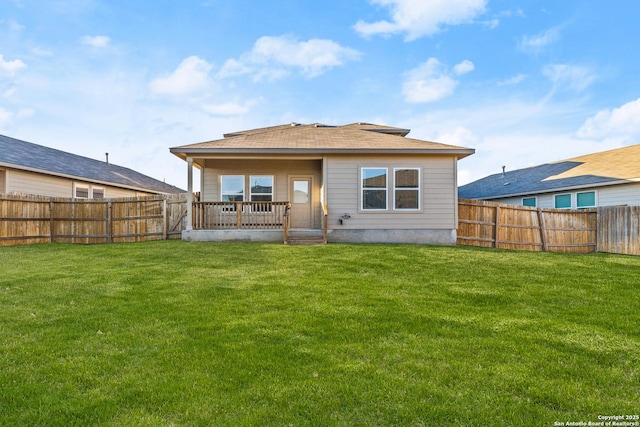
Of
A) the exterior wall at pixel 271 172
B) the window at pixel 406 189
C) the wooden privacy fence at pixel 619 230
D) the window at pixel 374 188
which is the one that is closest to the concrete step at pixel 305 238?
the exterior wall at pixel 271 172

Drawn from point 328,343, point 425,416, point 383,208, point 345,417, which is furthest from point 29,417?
point 383,208

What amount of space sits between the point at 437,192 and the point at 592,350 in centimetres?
948

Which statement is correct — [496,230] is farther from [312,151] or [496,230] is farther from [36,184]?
[36,184]

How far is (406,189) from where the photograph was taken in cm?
1275

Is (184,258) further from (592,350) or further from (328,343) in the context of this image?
(592,350)

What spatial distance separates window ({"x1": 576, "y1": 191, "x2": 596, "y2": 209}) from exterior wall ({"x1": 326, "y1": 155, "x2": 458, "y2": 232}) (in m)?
8.54

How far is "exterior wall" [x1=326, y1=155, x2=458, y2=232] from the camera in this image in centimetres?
1263

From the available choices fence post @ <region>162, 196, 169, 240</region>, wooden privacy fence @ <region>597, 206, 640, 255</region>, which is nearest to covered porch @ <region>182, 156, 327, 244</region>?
fence post @ <region>162, 196, 169, 240</region>

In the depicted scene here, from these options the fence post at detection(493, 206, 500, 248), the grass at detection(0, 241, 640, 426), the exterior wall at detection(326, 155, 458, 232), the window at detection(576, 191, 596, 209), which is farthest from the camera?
the window at detection(576, 191, 596, 209)

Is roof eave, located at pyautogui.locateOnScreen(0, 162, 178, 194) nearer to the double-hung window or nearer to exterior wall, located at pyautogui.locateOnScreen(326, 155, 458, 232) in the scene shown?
the double-hung window

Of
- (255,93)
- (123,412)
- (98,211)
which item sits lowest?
(123,412)

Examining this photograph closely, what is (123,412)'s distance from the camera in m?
2.55

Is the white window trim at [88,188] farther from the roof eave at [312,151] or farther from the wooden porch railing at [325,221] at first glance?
the wooden porch railing at [325,221]

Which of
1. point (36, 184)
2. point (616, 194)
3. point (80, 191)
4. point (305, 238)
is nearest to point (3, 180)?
point (36, 184)
